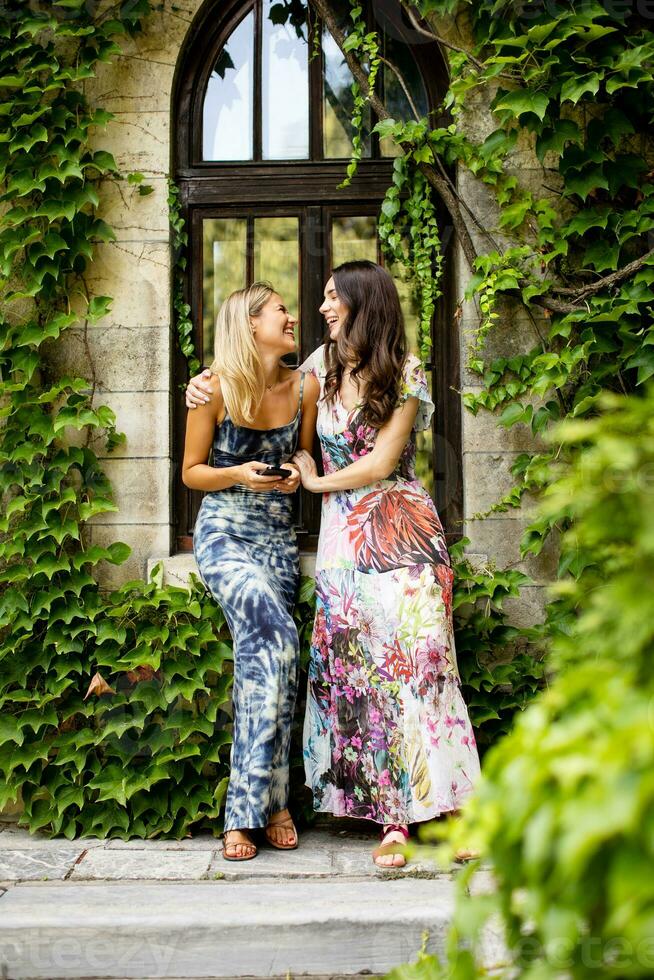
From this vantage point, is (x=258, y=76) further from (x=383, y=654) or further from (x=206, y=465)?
(x=383, y=654)

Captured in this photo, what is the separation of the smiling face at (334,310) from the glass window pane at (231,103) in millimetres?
991

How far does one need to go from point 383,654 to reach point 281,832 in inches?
29.6

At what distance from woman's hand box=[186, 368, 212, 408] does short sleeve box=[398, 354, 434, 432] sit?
75 cm

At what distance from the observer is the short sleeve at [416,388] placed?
360 cm

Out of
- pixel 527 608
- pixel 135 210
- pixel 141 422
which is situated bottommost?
pixel 527 608

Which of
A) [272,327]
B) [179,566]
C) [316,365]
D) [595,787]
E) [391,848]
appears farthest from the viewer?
[179,566]

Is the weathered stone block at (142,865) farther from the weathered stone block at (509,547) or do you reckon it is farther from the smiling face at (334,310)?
the smiling face at (334,310)

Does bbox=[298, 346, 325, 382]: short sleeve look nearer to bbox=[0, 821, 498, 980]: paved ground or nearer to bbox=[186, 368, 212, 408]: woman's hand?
bbox=[186, 368, 212, 408]: woman's hand

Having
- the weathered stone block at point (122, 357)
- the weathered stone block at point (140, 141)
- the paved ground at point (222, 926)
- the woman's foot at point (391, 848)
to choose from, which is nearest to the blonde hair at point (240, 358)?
the weathered stone block at point (122, 357)

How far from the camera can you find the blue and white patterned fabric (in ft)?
11.1

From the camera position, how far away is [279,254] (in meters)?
4.28

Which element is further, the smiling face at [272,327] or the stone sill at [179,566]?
the stone sill at [179,566]

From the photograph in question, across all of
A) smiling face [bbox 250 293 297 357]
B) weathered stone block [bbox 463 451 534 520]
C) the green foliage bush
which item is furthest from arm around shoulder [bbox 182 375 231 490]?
the green foliage bush

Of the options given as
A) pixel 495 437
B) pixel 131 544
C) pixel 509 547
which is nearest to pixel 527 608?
pixel 509 547
